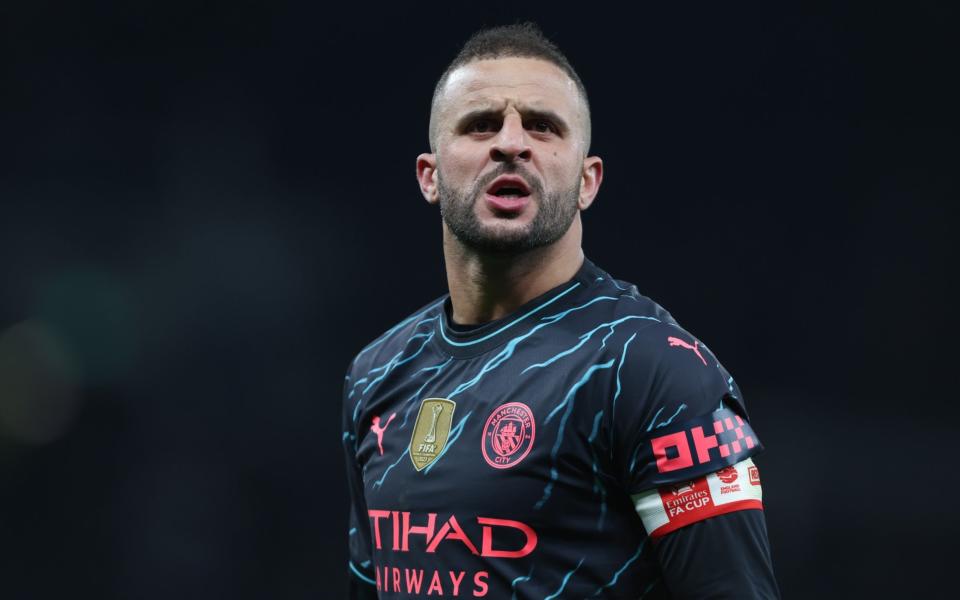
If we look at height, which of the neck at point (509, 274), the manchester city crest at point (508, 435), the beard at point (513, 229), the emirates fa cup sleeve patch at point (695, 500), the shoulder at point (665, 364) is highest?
the beard at point (513, 229)

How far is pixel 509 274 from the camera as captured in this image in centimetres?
182

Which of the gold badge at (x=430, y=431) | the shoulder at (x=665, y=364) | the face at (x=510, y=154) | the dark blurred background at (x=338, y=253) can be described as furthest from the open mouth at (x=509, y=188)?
the dark blurred background at (x=338, y=253)

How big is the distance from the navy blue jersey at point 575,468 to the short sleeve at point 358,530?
219 mm

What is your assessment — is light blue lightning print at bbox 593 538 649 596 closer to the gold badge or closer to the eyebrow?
the gold badge

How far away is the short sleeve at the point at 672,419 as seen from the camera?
149 centimetres

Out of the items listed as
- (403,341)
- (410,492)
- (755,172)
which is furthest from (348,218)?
(410,492)

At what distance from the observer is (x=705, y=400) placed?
153 cm

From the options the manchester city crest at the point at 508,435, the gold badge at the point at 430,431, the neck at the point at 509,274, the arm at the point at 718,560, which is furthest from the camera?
the neck at the point at 509,274

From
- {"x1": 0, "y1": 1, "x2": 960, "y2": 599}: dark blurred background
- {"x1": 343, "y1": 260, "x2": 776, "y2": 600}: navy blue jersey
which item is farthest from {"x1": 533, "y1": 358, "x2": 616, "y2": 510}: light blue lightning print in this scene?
{"x1": 0, "y1": 1, "x2": 960, "y2": 599}: dark blurred background

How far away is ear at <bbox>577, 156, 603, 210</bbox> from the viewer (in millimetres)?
1908

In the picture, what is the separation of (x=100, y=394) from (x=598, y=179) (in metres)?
2.54

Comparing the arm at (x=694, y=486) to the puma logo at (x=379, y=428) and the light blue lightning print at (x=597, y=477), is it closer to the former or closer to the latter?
the light blue lightning print at (x=597, y=477)

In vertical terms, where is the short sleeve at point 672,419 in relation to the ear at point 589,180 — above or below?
below

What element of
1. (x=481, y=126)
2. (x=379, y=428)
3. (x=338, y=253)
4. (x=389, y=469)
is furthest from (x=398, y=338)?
(x=338, y=253)
